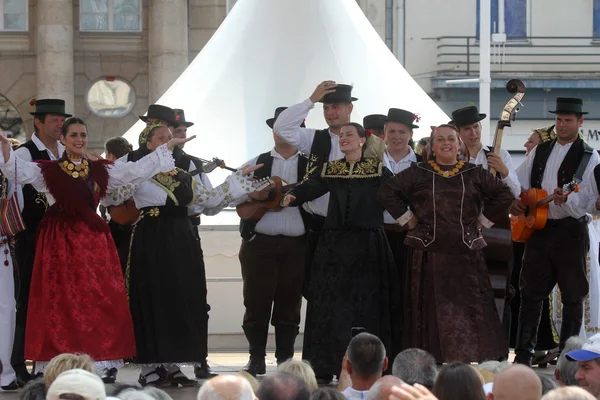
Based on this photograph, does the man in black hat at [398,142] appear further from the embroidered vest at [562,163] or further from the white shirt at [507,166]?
the embroidered vest at [562,163]

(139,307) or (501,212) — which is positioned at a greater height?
(501,212)

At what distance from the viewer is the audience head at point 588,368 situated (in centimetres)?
540

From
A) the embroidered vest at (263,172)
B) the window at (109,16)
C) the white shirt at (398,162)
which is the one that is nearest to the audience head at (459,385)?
the white shirt at (398,162)

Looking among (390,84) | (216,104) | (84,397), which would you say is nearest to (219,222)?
(216,104)

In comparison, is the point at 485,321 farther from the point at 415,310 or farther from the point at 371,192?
the point at 371,192

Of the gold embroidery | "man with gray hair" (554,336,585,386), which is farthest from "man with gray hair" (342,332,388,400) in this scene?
the gold embroidery

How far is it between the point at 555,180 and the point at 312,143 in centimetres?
157

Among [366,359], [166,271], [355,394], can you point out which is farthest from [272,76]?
[355,394]

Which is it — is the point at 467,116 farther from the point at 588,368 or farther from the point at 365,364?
the point at 588,368

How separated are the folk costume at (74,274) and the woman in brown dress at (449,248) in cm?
140

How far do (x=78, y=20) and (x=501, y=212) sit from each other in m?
19.1

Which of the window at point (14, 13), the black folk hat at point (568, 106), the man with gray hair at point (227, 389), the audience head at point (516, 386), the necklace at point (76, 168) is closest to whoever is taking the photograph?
the man with gray hair at point (227, 389)

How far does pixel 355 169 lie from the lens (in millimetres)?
7793

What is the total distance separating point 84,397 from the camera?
14.5 ft
